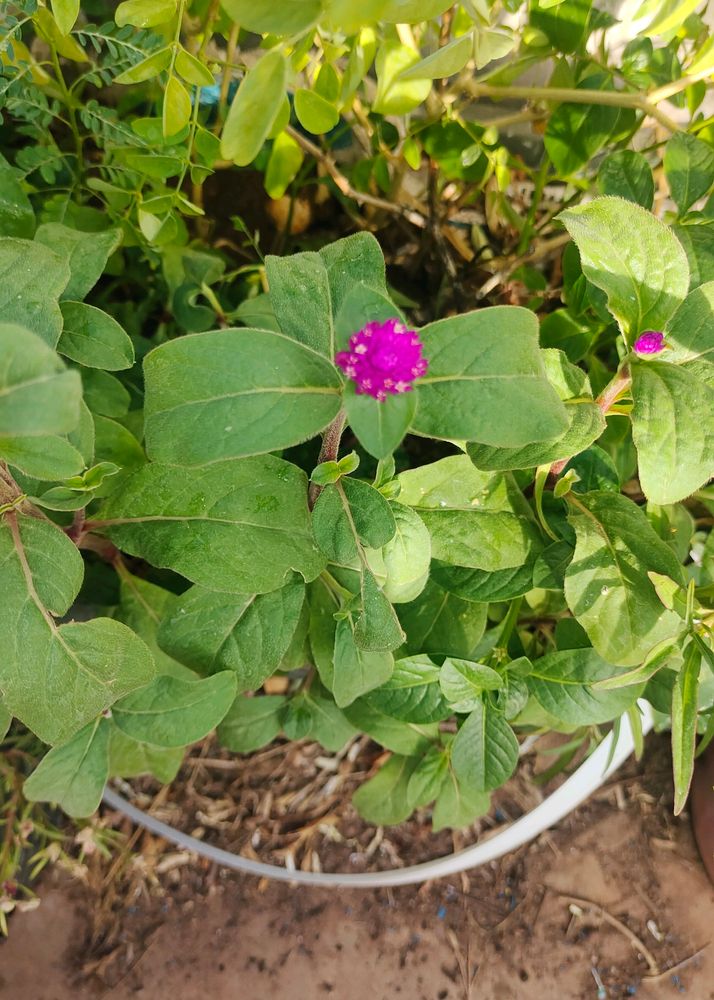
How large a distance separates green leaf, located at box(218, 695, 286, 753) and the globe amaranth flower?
1.77 ft

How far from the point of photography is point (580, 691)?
2.16 ft

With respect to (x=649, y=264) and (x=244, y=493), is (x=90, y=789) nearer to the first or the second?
(x=244, y=493)

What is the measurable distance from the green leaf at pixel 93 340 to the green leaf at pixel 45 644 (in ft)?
0.42

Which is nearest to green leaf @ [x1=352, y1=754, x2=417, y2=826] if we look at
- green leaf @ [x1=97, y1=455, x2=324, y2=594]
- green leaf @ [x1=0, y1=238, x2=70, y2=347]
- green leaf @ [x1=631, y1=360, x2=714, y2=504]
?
green leaf @ [x1=97, y1=455, x2=324, y2=594]

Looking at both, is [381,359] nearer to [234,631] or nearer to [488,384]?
[488,384]

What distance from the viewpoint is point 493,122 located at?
81 centimetres

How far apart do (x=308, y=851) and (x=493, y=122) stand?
1.03 meters

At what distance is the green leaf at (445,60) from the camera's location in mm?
503

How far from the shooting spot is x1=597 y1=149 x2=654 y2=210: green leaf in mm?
631

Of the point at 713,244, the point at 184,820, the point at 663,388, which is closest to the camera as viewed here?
the point at 663,388

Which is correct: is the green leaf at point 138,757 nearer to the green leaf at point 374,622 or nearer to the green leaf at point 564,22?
the green leaf at point 374,622

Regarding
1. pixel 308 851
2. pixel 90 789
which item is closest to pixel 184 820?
pixel 308 851

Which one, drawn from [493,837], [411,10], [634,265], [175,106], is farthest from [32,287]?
[493,837]

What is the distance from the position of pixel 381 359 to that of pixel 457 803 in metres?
0.63
